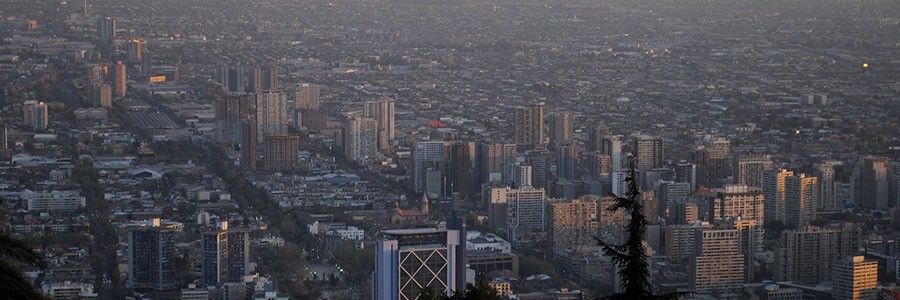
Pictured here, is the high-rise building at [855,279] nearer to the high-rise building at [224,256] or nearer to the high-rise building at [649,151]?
the high-rise building at [224,256]

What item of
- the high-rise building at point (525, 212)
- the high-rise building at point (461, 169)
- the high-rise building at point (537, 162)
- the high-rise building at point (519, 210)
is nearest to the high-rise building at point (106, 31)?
the high-rise building at point (461, 169)

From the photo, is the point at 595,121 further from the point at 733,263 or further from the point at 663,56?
the point at 733,263

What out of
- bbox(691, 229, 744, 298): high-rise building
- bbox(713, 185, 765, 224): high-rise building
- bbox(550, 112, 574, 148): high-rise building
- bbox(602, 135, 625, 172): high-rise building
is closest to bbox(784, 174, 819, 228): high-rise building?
bbox(713, 185, 765, 224): high-rise building

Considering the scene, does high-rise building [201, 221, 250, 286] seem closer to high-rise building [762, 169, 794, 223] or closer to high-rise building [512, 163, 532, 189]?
high-rise building [512, 163, 532, 189]

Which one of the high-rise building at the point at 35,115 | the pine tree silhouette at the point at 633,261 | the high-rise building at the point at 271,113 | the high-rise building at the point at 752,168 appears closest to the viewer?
the pine tree silhouette at the point at 633,261

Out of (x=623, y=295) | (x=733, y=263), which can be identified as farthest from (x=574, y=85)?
(x=623, y=295)

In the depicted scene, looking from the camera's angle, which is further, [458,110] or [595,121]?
[458,110]
